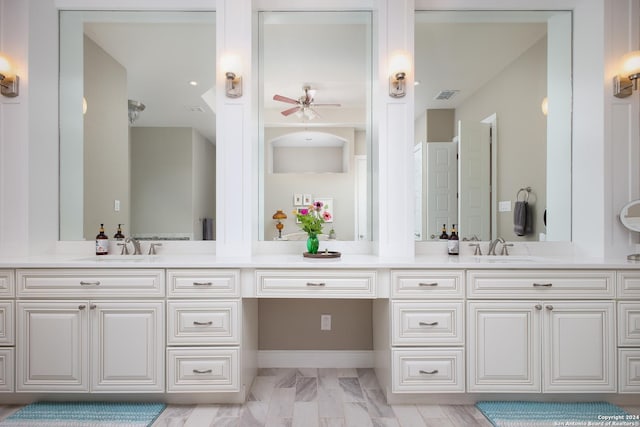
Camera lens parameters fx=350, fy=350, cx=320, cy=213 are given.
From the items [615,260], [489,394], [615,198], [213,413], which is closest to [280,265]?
[213,413]

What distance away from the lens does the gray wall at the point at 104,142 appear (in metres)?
2.63

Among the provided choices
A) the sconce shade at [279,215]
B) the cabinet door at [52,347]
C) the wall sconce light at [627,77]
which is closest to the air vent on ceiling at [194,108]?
the sconce shade at [279,215]

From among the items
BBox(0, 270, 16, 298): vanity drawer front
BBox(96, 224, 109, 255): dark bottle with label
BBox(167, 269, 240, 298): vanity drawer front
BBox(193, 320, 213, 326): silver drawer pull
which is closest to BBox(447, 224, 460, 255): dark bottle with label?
BBox(167, 269, 240, 298): vanity drawer front

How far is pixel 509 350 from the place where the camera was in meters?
2.01

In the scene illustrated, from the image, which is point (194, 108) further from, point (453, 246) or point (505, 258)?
point (505, 258)

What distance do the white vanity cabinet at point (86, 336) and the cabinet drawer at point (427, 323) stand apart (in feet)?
4.49

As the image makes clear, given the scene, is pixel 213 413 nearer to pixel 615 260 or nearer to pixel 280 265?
pixel 280 265

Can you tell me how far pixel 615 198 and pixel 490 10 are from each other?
1.59 m

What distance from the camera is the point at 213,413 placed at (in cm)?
201

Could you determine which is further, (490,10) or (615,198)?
(490,10)

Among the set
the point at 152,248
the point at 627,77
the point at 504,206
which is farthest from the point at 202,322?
the point at 627,77

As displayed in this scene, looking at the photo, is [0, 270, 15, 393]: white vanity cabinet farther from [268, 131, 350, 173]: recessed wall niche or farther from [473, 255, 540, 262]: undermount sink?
[473, 255, 540, 262]: undermount sink

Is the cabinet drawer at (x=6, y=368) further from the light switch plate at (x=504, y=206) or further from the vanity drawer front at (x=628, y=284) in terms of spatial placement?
the vanity drawer front at (x=628, y=284)

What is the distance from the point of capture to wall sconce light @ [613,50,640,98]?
88.6 inches
